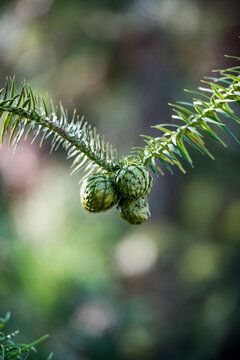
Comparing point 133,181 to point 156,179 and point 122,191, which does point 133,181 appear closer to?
point 122,191

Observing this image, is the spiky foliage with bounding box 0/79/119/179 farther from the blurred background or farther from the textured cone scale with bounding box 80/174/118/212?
the blurred background

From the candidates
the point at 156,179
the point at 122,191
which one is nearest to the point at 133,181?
the point at 122,191

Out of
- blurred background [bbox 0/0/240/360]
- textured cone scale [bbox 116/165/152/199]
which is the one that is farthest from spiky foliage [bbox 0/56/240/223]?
blurred background [bbox 0/0/240/360]

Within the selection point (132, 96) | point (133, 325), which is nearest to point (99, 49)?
point (132, 96)

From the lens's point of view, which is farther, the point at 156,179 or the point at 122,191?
the point at 156,179

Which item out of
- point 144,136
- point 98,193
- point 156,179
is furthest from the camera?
point 156,179

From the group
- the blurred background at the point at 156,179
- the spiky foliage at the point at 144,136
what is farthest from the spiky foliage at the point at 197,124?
the blurred background at the point at 156,179

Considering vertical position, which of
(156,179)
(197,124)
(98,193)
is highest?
(156,179)

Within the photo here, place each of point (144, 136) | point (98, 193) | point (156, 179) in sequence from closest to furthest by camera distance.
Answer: point (144, 136) → point (98, 193) → point (156, 179)
